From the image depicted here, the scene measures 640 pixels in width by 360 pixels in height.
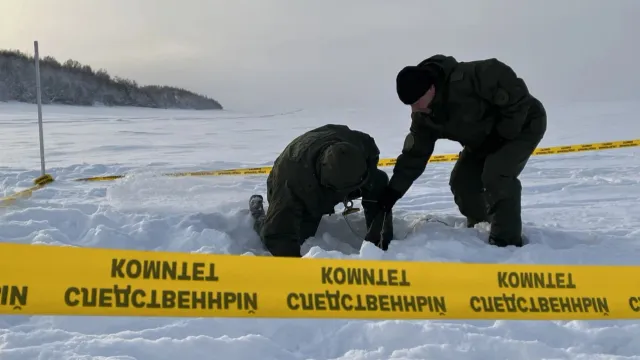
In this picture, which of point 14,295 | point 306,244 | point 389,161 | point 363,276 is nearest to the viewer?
point 14,295

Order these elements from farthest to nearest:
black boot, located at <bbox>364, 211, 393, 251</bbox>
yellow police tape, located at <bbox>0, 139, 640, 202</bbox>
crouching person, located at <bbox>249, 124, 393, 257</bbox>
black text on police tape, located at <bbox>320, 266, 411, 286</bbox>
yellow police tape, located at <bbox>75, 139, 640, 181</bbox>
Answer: yellow police tape, located at <bbox>75, 139, 640, 181</bbox>
yellow police tape, located at <bbox>0, 139, 640, 202</bbox>
black boot, located at <bbox>364, 211, 393, 251</bbox>
crouching person, located at <bbox>249, 124, 393, 257</bbox>
black text on police tape, located at <bbox>320, 266, 411, 286</bbox>

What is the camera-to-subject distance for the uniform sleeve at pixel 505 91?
3.92m

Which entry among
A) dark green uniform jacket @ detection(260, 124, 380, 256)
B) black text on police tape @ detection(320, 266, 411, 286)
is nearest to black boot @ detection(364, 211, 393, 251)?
dark green uniform jacket @ detection(260, 124, 380, 256)

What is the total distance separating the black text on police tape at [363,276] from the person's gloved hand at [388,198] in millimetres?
1980

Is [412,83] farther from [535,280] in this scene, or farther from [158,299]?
[158,299]

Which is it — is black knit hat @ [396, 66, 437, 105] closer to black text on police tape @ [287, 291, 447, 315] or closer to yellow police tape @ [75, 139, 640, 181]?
black text on police tape @ [287, 291, 447, 315]

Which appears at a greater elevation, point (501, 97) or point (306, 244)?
point (501, 97)

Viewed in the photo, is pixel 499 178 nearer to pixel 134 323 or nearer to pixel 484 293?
pixel 484 293

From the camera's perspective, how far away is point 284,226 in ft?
13.6

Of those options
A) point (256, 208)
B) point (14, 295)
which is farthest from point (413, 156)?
point (14, 295)

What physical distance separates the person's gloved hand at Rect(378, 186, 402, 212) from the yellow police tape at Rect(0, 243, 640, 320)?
1825 mm

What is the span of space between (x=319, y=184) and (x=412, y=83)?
1001 mm

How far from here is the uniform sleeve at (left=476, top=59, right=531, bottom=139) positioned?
392 cm

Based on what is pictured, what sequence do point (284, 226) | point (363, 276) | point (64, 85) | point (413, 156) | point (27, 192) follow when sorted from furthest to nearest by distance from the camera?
1. point (64, 85)
2. point (27, 192)
3. point (413, 156)
4. point (284, 226)
5. point (363, 276)
